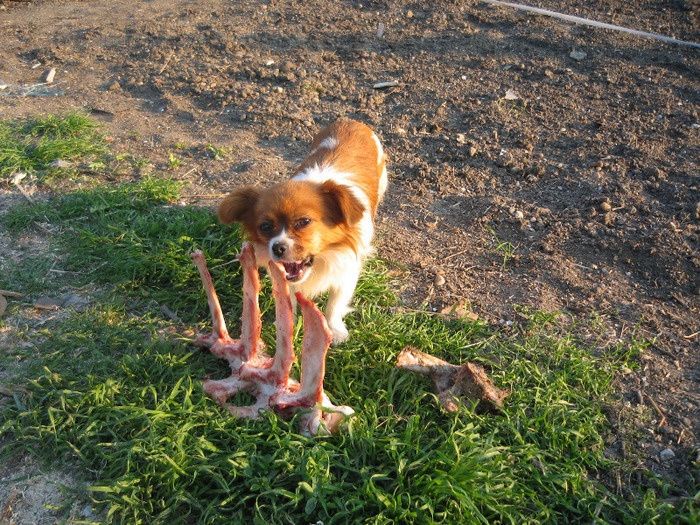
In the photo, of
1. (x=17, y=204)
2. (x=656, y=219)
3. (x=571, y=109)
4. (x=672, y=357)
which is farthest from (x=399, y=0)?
(x=672, y=357)

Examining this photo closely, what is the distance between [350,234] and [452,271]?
103cm

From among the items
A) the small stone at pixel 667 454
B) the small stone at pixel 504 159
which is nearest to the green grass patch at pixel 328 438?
the small stone at pixel 667 454

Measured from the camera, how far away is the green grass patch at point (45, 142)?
188 inches

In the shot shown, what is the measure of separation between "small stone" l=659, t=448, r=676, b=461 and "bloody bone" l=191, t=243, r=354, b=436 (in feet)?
4.94

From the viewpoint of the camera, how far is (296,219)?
115 inches

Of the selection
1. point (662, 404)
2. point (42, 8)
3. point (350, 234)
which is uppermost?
point (350, 234)

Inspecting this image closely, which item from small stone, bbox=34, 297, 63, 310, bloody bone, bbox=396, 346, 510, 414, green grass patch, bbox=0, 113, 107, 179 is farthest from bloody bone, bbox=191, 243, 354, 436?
green grass patch, bbox=0, 113, 107, 179

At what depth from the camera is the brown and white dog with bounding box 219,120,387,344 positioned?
9.59 ft

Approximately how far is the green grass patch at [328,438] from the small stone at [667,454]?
19cm

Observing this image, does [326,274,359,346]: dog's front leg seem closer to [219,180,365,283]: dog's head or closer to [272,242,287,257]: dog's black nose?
[219,180,365,283]: dog's head

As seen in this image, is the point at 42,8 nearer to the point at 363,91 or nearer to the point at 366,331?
the point at 363,91

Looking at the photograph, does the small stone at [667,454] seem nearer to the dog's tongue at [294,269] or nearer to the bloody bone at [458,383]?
the bloody bone at [458,383]

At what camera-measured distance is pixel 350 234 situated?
3.15 metres

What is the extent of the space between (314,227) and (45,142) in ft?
11.5
